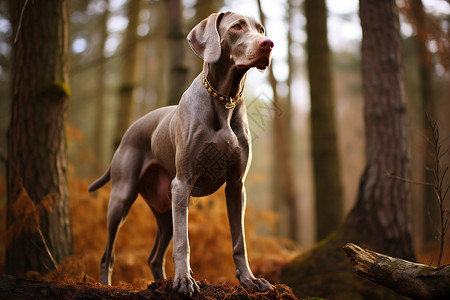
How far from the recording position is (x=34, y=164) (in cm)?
458

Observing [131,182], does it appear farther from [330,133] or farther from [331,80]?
[331,80]

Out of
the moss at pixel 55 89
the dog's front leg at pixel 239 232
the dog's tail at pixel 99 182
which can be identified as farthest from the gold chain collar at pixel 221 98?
the moss at pixel 55 89

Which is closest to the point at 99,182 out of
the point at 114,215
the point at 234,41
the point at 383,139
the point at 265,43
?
the point at 114,215

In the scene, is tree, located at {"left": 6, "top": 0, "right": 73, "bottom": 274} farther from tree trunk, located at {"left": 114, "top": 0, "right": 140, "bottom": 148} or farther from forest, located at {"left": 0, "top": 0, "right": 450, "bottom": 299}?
tree trunk, located at {"left": 114, "top": 0, "right": 140, "bottom": 148}

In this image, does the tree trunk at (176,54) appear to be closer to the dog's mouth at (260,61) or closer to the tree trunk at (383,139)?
the tree trunk at (383,139)

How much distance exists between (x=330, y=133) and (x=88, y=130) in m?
21.3

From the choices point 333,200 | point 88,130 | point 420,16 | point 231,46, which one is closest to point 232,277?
point 333,200

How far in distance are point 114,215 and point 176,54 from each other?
13.1 feet

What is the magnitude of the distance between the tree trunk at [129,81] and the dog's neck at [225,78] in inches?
222

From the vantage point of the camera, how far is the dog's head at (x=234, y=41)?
8.88 ft

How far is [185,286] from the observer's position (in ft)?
8.82

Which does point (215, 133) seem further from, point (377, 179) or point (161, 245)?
point (377, 179)

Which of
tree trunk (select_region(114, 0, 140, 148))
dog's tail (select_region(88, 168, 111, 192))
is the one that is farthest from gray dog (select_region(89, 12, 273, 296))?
tree trunk (select_region(114, 0, 140, 148))

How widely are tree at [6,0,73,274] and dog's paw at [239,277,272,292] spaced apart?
8.58 ft
